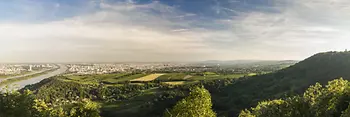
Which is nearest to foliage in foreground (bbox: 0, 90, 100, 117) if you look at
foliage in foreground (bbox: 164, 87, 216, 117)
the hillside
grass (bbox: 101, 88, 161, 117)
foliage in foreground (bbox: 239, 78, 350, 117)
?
foliage in foreground (bbox: 164, 87, 216, 117)

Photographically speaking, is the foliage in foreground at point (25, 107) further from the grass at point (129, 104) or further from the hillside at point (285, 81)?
the grass at point (129, 104)

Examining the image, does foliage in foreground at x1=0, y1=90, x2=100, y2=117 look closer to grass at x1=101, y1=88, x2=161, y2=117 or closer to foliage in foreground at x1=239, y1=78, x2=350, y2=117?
foliage in foreground at x1=239, y1=78, x2=350, y2=117

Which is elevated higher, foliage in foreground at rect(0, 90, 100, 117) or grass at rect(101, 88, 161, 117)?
foliage in foreground at rect(0, 90, 100, 117)

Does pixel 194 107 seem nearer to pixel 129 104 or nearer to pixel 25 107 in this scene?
pixel 25 107

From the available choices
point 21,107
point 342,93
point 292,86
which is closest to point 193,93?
point 342,93

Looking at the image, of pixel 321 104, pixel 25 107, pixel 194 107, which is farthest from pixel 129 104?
pixel 321 104

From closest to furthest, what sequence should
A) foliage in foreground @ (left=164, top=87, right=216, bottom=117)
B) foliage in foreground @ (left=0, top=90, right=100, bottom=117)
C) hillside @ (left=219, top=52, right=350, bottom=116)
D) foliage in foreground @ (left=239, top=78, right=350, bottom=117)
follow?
1. foliage in foreground @ (left=239, top=78, right=350, bottom=117)
2. foliage in foreground @ (left=0, top=90, right=100, bottom=117)
3. foliage in foreground @ (left=164, top=87, right=216, bottom=117)
4. hillside @ (left=219, top=52, right=350, bottom=116)

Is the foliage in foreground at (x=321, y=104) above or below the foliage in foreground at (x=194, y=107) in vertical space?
above

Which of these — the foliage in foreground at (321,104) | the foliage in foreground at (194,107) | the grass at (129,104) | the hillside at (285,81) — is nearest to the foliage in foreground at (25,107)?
the foliage in foreground at (194,107)

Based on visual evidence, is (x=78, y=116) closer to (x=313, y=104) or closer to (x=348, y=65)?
(x=313, y=104)
